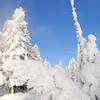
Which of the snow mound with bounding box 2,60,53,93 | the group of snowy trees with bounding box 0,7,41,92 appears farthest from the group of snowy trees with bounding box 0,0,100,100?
the group of snowy trees with bounding box 0,7,41,92

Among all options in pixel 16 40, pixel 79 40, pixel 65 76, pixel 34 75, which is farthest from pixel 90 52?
pixel 16 40

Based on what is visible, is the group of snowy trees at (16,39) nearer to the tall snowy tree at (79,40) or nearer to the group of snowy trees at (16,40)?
the group of snowy trees at (16,40)

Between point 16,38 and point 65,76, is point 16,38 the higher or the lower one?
the higher one

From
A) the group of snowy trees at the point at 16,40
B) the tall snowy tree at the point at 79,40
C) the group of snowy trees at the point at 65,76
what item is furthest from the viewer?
the group of snowy trees at the point at 16,40

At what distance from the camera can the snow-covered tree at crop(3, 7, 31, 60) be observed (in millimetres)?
43875

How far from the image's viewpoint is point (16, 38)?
44.6 meters

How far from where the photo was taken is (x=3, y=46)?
1873 inches

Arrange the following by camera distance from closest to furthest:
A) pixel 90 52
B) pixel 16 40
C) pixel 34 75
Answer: pixel 34 75 < pixel 90 52 < pixel 16 40

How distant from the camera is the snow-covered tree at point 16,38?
144 feet

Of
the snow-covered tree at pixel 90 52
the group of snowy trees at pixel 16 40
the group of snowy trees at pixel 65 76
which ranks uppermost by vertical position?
the group of snowy trees at pixel 16 40

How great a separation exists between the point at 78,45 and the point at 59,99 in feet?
3.78

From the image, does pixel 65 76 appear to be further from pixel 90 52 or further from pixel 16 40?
pixel 16 40

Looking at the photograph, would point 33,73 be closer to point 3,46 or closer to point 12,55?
point 12,55

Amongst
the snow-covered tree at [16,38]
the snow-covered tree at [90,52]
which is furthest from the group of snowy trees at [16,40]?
the snow-covered tree at [90,52]
